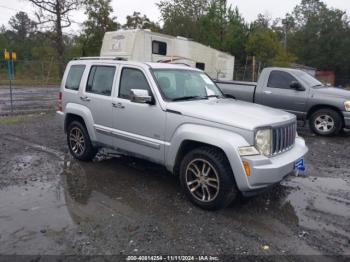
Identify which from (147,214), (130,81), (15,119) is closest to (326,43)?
(15,119)

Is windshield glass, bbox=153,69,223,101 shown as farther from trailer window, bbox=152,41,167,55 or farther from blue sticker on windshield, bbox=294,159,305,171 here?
trailer window, bbox=152,41,167,55

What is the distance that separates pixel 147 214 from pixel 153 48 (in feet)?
45.5

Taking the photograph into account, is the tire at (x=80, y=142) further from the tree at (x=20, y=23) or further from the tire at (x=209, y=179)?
the tree at (x=20, y=23)

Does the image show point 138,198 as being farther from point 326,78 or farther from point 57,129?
point 326,78

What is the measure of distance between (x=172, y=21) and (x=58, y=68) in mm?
15816

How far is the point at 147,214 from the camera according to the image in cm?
439

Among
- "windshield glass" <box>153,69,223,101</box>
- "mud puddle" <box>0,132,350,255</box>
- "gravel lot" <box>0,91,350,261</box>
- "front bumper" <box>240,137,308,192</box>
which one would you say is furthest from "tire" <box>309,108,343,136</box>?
"front bumper" <box>240,137,308,192</box>

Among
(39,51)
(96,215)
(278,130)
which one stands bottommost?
(96,215)

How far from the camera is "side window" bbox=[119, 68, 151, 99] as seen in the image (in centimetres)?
533

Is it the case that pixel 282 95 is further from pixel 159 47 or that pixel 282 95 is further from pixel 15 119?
pixel 159 47

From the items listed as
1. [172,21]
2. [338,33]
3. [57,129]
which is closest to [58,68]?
[172,21]

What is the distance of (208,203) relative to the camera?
4.46 metres

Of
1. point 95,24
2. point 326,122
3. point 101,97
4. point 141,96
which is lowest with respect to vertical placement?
point 326,122

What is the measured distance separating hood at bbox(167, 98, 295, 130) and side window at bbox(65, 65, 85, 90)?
2472mm
